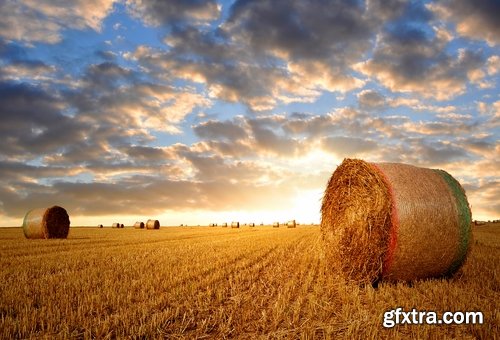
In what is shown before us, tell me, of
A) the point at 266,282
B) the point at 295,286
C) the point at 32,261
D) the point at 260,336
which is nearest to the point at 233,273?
the point at 266,282

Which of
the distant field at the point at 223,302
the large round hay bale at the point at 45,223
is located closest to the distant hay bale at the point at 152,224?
the large round hay bale at the point at 45,223

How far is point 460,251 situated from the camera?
7.52m

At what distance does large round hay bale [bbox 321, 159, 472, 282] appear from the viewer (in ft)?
23.4

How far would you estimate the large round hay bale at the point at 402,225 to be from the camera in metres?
7.12

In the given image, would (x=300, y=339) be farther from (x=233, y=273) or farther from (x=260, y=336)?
(x=233, y=273)

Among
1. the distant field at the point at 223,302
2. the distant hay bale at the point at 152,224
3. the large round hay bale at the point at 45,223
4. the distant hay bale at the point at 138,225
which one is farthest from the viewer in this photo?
the distant hay bale at the point at 138,225

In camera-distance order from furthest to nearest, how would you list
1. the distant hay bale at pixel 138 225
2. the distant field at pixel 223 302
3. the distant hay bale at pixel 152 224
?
the distant hay bale at pixel 138 225 < the distant hay bale at pixel 152 224 < the distant field at pixel 223 302

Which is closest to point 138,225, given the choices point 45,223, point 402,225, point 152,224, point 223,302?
point 152,224

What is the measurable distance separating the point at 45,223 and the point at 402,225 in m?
21.0

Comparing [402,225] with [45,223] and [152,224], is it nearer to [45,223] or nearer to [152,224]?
[45,223]

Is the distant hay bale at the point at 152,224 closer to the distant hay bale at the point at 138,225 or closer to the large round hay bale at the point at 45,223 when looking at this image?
the distant hay bale at the point at 138,225

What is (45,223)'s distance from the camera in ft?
71.0

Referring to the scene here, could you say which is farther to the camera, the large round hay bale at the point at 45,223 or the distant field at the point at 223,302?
the large round hay bale at the point at 45,223

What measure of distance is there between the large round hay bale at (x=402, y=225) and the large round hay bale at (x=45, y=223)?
63.8 ft
